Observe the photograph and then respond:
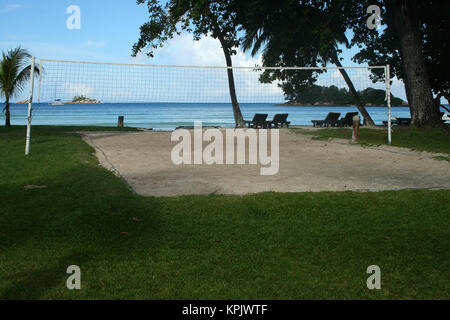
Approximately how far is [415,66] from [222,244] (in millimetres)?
14289

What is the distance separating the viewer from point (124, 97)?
59.2 ft

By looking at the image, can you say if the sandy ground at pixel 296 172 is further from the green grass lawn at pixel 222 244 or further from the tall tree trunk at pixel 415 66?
the tall tree trunk at pixel 415 66

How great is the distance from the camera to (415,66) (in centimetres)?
1605

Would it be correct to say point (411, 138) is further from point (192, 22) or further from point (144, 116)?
point (144, 116)

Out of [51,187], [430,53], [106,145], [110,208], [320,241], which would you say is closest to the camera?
[320,241]

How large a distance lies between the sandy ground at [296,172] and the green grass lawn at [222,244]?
0.58m

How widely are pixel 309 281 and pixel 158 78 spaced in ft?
55.3

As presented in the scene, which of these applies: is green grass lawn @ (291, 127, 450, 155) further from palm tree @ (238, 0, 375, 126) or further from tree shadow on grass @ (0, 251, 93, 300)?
tree shadow on grass @ (0, 251, 93, 300)

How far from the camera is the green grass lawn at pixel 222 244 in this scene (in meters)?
3.33

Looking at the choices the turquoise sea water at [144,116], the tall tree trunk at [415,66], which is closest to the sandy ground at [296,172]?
the tall tree trunk at [415,66]
